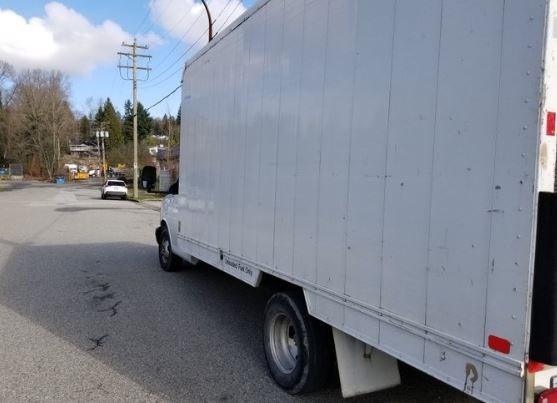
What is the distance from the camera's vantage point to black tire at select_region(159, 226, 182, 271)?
8.59m

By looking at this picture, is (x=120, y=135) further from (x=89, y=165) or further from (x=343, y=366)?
(x=343, y=366)

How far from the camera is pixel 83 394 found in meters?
3.94

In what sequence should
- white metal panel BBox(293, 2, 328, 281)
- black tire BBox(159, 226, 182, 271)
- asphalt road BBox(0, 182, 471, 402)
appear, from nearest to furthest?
white metal panel BBox(293, 2, 328, 281)
asphalt road BBox(0, 182, 471, 402)
black tire BBox(159, 226, 182, 271)

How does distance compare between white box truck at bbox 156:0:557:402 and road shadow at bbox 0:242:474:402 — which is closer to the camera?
white box truck at bbox 156:0:557:402

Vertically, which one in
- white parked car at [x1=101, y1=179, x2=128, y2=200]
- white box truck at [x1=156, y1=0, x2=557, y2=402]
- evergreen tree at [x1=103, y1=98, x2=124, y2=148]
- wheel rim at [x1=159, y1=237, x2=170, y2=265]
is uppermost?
evergreen tree at [x1=103, y1=98, x2=124, y2=148]

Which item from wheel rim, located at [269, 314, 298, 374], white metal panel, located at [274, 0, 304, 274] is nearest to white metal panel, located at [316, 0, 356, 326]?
white metal panel, located at [274, 0, 304, 274]

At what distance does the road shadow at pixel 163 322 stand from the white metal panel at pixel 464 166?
1823 millimetres

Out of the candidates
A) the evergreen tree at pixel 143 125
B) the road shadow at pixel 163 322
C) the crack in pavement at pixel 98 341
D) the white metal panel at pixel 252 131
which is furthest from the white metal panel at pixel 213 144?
the evergreen tree at pixel 143 125

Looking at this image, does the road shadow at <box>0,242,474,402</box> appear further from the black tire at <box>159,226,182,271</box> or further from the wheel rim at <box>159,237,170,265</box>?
the wheel rim at <box>159,237,170,265</box>

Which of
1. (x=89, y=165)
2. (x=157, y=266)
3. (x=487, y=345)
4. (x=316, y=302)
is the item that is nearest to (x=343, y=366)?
(x=316, y=302)

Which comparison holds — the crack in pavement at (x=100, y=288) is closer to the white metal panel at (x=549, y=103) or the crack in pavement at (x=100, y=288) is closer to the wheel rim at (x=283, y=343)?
the wheel rim at (x=283, y=343)

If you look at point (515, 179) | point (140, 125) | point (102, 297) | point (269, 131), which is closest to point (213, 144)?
point (269, 131)

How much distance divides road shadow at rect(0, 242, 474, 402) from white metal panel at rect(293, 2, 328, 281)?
1.20 m

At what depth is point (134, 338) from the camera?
17.4 feet
